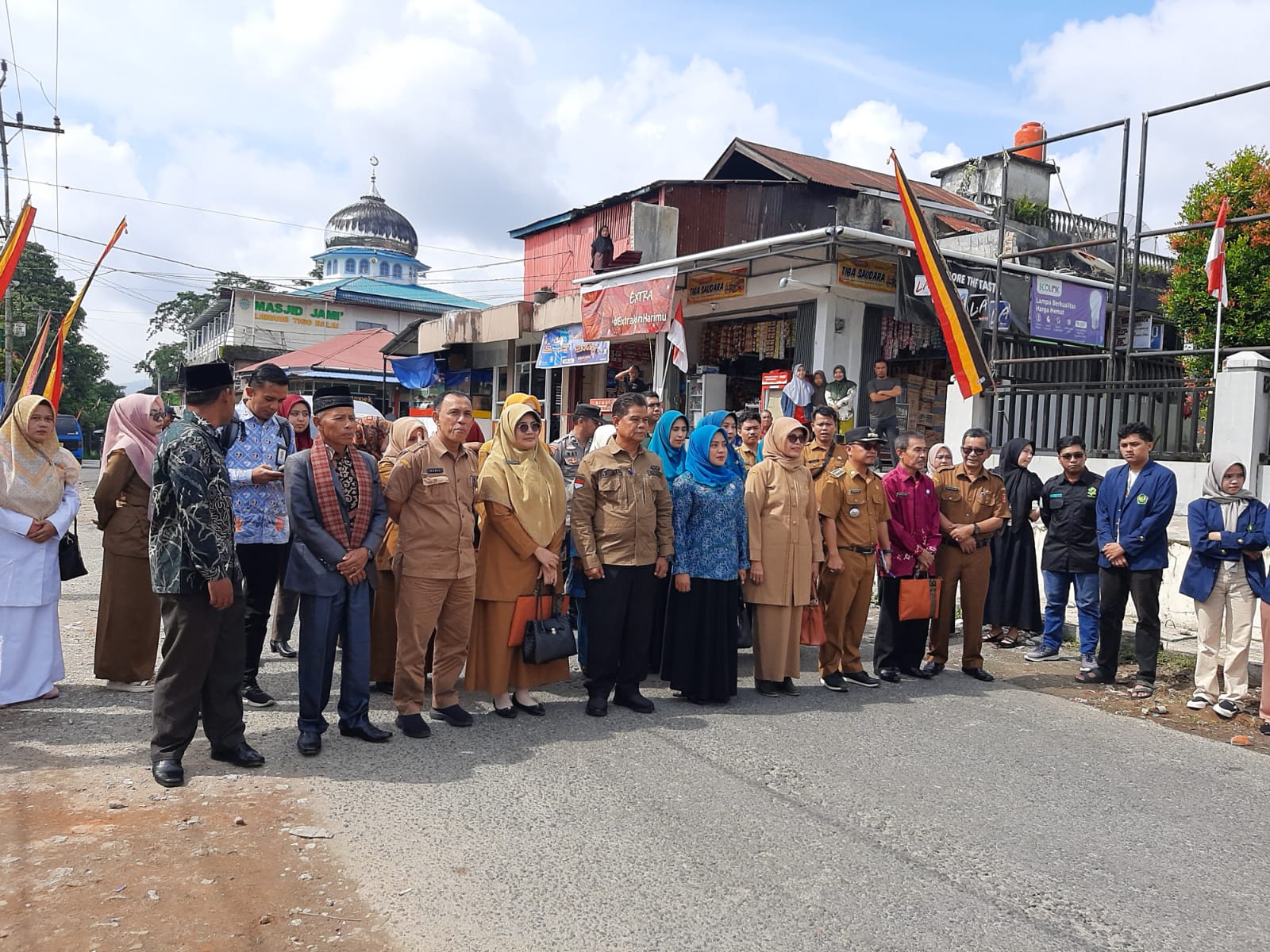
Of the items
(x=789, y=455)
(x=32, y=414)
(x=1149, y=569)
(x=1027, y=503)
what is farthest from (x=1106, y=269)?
(x=32, y=414)

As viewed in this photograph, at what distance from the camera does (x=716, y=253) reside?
13.2 metres

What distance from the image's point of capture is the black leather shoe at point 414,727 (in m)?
4.89

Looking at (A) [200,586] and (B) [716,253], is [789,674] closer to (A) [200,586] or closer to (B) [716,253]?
(A) [200,586]

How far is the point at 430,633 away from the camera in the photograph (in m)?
5.04

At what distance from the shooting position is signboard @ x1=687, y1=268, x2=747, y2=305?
1428 centimetres

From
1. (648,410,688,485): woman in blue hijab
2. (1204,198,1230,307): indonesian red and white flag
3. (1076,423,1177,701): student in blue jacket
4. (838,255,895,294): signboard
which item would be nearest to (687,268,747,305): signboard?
(838,255,895,294): signboard

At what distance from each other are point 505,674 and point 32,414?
304 centimetres

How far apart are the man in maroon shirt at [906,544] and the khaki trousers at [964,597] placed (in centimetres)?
17

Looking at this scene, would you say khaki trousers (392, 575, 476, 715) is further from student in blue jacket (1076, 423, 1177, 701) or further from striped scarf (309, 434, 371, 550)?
student in blue jacket (1076, 423, 1177, 701)

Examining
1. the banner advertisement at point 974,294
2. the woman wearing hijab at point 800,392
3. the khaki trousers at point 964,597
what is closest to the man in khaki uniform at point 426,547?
the khaki trousers at point 964,597

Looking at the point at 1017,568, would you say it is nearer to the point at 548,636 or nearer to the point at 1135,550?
the point at 1135,550

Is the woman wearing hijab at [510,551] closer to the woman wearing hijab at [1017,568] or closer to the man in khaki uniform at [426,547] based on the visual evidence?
the man in khaki uniform at [426,547]

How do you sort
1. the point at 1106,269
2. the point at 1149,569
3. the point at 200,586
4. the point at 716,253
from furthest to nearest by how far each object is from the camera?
1. the point at 1106,269
2. the point at 716,253
3. the point at 1149,569
4. the point at 200,586

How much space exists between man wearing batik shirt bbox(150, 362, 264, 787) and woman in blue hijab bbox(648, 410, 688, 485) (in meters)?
2.75
